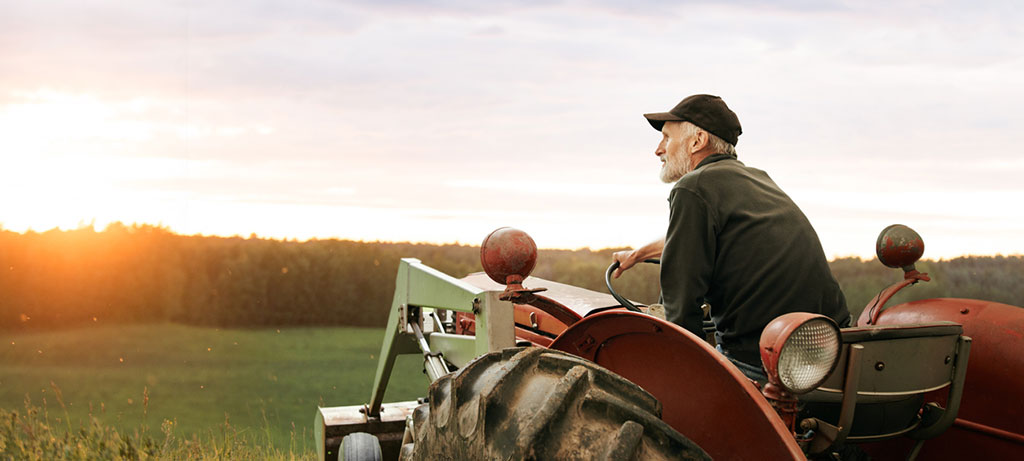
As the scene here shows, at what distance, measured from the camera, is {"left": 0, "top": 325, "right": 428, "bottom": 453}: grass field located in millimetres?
6484

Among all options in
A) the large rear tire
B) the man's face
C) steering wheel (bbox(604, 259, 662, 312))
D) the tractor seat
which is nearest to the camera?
the large rear tire

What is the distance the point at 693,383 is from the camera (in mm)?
1628

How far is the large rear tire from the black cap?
1.61 m

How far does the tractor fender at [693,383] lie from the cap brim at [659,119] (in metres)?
1.39

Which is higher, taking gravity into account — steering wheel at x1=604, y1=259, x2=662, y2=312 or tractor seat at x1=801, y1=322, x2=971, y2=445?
steering wheel at x1=604, y1=259, x2=662, y2=312

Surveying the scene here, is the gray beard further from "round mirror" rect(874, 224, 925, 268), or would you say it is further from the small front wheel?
the small front wheel

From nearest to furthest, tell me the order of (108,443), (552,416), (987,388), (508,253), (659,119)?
(552,416)
(508,253)
(987,388)
(659,119)
(108,443)

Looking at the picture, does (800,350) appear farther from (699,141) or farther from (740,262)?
(699,141)

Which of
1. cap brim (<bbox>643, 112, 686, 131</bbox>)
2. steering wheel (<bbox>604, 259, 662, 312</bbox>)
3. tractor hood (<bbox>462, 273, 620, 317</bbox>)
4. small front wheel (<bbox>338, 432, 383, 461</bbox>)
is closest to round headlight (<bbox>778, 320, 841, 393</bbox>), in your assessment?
steering wheel (<bbox>604, 259, 662, 312</bbox>)

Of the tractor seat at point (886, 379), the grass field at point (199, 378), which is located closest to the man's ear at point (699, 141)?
the tractor seat at point (886, 379)

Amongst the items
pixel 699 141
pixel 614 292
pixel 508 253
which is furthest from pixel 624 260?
pixel 508 253

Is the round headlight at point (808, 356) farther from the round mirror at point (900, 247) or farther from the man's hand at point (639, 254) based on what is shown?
the round mirror at point (900, 247)

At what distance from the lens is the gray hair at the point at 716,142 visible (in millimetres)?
2918

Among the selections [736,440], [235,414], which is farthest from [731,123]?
[235,414]
